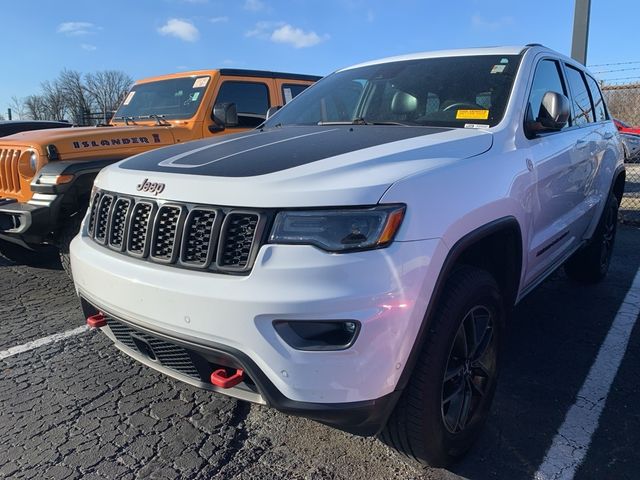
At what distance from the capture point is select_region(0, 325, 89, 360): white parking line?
3.62m

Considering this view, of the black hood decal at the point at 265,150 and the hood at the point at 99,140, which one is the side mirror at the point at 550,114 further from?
the hood at the point at 99,140

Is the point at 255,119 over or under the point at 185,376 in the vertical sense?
over

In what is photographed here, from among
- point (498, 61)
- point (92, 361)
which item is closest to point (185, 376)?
point (92, 361)

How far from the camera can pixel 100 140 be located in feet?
A: 15.9

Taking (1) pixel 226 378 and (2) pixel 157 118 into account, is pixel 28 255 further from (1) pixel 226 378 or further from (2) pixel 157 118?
(1) pixel 226 378

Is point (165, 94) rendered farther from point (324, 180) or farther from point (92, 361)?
point (324, 180)

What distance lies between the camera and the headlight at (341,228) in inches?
75.2

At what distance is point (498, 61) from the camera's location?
10.7 feet

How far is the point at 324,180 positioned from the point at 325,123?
151cm

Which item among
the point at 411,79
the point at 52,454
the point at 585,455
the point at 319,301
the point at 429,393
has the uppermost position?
the point at 411,79

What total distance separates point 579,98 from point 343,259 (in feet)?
11.0

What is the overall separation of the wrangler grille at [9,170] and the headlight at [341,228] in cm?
364

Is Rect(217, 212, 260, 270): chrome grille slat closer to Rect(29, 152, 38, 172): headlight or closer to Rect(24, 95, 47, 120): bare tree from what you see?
Rect(29, 152, 38, 172): headlight

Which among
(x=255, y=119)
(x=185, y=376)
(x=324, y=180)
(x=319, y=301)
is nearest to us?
(x=319, y=301)
